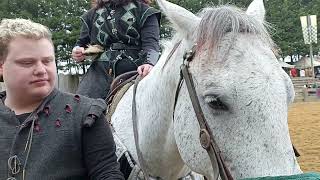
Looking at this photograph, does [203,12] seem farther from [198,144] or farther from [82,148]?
[82,148]

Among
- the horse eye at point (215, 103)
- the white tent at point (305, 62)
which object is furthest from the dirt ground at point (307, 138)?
the white tent at point (305, 62)

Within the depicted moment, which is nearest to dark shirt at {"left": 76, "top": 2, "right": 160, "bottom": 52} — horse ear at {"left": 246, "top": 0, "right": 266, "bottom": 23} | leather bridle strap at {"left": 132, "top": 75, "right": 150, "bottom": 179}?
leather bridle strap at {"left": 132, "top": 75, "right": 150, "bottom": 179}

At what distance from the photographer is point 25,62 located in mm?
2041

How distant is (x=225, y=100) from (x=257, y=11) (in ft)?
2.47

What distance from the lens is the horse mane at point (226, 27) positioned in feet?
7.35

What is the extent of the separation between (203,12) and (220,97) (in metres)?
0.61

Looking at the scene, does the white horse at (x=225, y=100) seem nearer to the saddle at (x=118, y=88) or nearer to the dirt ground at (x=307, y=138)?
the saddle at (x=118, y=88)

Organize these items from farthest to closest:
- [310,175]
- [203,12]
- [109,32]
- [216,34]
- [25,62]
Result: 1. [109,32]
2. [203,12]
3. [216,34]
4. [25,62]
5. [310,175]

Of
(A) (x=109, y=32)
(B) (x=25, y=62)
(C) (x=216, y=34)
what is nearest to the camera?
(B) (x=25, y=62)

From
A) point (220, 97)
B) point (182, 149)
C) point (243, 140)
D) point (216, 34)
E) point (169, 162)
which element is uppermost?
point (216, 34)

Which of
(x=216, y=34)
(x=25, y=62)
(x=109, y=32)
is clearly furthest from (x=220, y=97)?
(x=109, y=32)

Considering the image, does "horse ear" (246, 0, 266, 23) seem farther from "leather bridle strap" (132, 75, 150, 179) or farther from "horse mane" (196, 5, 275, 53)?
"leather bridle strap" (132, 75, 150, 179)

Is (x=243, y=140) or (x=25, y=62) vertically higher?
(x=25, y=62)

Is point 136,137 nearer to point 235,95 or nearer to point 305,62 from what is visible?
point 235,95
